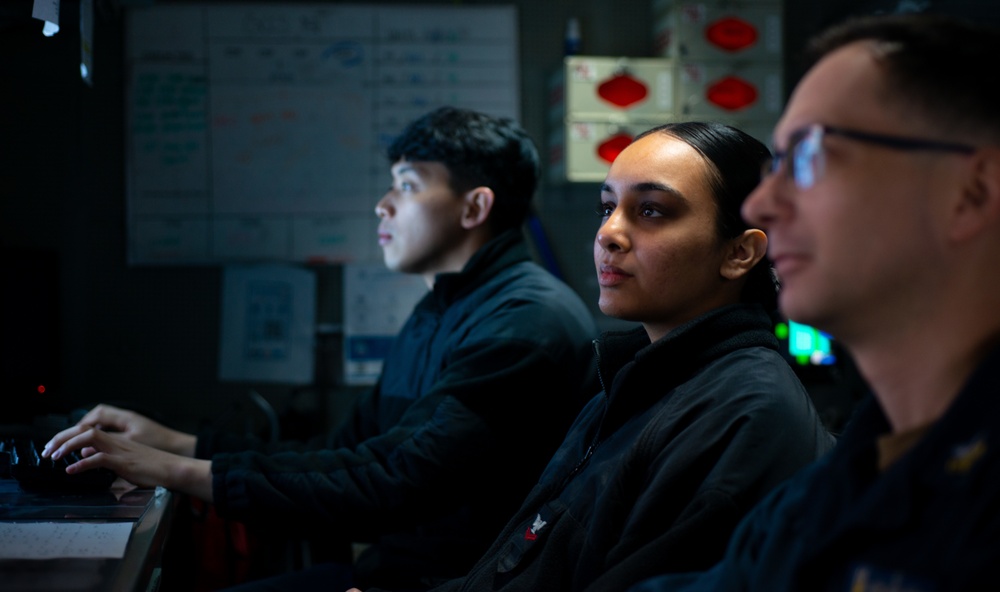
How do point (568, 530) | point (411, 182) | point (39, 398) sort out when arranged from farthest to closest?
1. point (39, 398)
2. point (411, 182)
3. point (568, 530)

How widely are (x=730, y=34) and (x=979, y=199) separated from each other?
2519mm

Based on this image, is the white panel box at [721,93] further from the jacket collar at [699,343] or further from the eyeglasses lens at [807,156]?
the eyeglasses lens at [807,156]

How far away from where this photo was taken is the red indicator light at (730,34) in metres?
2.98

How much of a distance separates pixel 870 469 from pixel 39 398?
2.18m

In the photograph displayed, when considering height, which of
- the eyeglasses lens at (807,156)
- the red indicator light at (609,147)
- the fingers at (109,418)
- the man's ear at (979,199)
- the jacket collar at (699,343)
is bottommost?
the fingers at (109,418)

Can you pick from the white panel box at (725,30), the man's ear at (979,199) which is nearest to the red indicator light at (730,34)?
the white panel box at (725,30)

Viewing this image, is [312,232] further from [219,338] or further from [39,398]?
[39,398]

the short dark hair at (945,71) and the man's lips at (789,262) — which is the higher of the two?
the short dark hair at (945,71)

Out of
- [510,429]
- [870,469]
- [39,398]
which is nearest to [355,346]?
[39,398]

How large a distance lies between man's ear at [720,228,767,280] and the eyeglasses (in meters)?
0.43

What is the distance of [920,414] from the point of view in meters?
0.67

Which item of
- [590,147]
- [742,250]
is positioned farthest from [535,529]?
[590,147]

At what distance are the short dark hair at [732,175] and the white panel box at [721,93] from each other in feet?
5.91

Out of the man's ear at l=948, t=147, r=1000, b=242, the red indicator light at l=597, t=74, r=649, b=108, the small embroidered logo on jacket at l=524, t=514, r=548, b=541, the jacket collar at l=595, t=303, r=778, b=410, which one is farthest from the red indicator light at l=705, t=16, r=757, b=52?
the man's ear at l=948, t=147, r=1000, b=242
